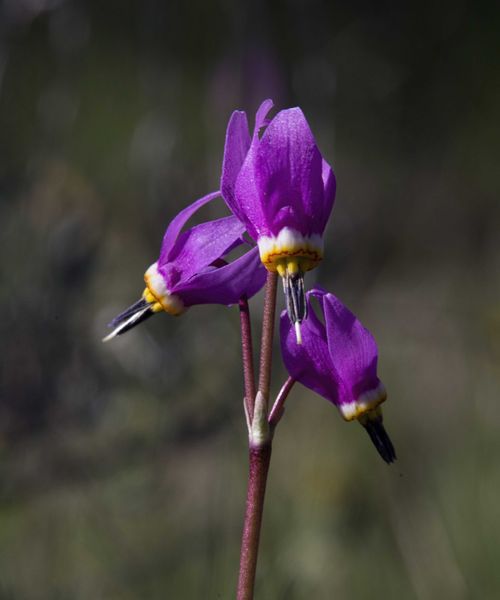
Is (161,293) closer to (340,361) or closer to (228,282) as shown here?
(228,282)

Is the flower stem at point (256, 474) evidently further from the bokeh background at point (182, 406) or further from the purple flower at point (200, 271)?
the bokeh background at point (182, 406)

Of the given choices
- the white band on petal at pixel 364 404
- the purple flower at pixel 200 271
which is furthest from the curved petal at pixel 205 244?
the white band on petal at pixel 364 404

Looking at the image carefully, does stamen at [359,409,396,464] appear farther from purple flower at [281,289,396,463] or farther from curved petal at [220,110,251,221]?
curved petal at [220,110,251,221]

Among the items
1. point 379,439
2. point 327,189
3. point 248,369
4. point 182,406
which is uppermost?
point 327,189

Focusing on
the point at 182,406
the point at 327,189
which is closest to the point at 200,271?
the point at 327,189

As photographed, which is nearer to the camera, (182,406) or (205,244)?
(205,244)

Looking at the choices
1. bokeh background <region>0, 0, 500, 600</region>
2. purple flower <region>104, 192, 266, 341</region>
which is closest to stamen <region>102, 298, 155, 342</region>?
purple flower <region>104, 192, 266, 341</region>

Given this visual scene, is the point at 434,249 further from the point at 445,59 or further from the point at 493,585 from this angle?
the point at 493,585
